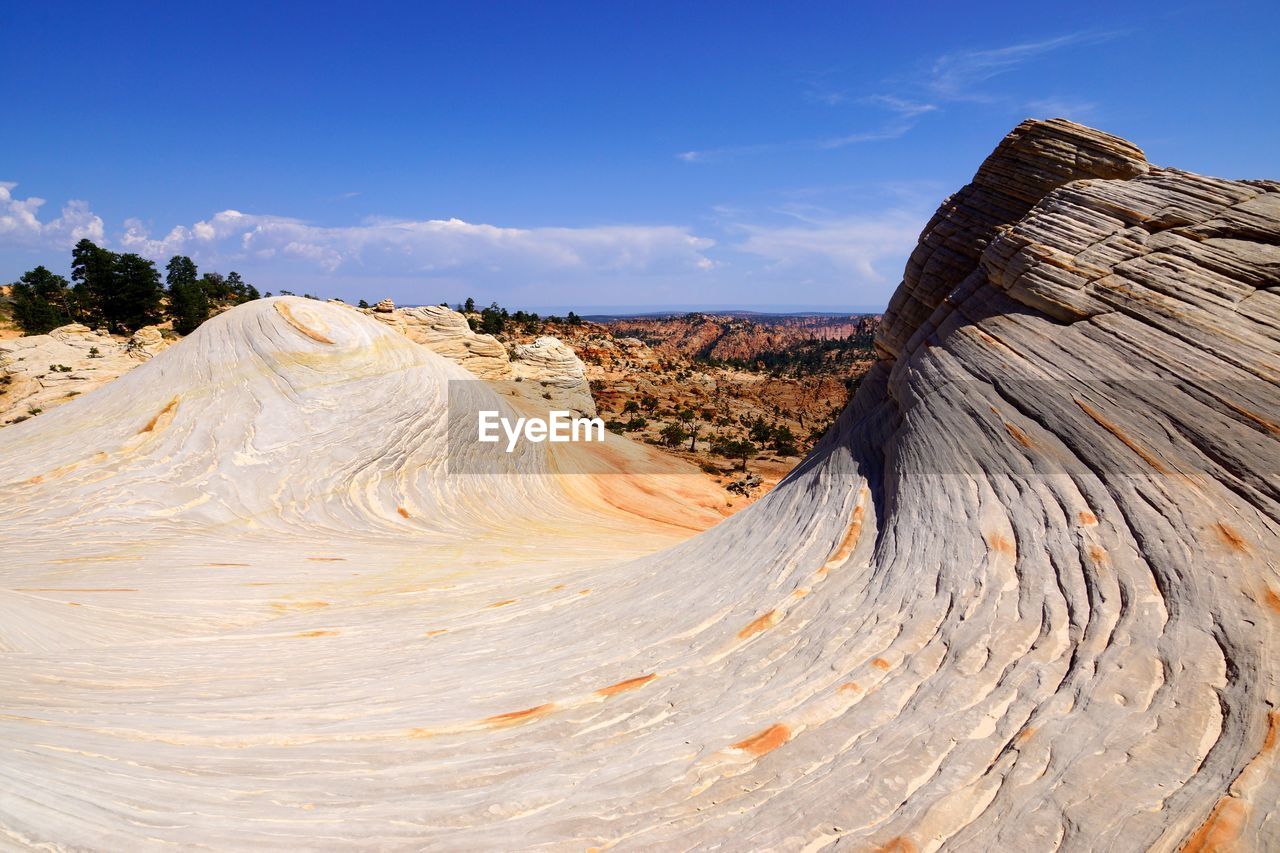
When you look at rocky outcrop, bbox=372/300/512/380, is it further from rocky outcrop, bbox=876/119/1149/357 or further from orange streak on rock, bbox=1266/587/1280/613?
orange streak on rock, bbox=1266/587/1280/613

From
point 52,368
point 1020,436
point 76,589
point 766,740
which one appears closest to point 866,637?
point 766,740

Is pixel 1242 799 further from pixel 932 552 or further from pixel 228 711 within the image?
pixel 228 711

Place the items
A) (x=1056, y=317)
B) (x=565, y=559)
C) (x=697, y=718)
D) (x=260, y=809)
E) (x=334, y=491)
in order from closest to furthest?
(x=260, y=809)
(x=697, y=718)
(x=1056, y=317)
(x=565, y=559)
(x=334, y=491)

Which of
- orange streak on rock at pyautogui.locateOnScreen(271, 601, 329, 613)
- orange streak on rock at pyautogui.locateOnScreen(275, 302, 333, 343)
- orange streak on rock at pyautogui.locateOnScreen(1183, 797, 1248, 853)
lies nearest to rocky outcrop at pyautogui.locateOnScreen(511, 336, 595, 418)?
orange streak on rock at pyautogui.locateOnScreen(275, 302, 333, 343)

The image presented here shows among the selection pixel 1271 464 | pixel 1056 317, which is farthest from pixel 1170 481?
pixel 1056 317

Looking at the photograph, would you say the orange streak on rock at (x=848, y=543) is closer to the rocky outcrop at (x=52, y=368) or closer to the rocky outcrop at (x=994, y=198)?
the rocky outcrop at (x=994, y=198)

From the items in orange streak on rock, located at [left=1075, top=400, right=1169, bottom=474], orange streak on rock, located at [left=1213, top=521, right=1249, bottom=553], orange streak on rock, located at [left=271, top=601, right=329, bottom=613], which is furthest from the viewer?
orange streak on rock, located at [left=271, top=601, right=329, bottom=613]
